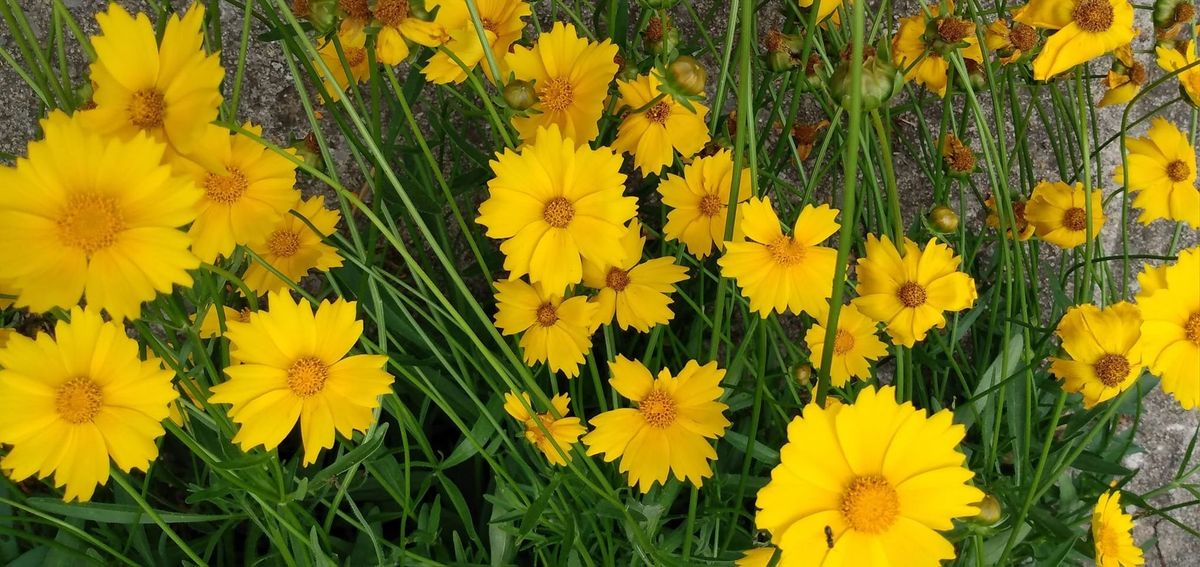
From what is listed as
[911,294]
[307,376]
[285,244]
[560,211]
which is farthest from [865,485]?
[285,244]

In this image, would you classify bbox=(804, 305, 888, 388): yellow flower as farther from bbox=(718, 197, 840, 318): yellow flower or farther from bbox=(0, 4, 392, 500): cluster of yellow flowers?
bbox=(0, 4, 392, 500): cluster of yellow flowers

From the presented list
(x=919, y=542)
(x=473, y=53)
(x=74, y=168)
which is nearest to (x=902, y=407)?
(x=919, y=542)

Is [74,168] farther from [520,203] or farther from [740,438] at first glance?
[740,438]

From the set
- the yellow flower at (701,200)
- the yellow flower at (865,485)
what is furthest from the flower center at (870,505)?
the yellow flower at (701,200)

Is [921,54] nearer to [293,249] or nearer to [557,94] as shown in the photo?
[557,94]

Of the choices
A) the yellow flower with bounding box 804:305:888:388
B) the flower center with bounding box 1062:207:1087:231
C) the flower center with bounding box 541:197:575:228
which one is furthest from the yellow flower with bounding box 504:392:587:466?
the flower center with bounding box 1062:207:1087:231

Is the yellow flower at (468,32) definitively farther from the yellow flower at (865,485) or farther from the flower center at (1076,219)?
the flower center at (1076,219)
